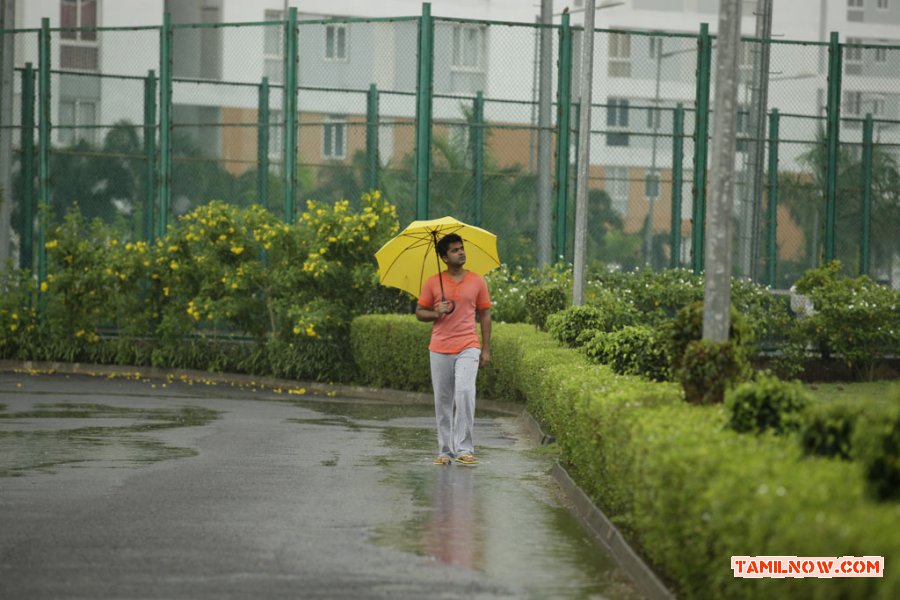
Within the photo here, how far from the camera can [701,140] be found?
2858 centimetres

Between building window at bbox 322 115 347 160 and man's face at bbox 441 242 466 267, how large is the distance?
16542 mm

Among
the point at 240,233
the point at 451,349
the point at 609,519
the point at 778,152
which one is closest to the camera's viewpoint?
the point at 609,519

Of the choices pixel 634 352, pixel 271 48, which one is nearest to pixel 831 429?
pixel 634 352

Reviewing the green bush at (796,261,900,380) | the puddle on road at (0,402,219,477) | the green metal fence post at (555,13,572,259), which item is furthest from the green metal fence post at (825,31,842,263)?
the puddle on road at (0,402,219,477)

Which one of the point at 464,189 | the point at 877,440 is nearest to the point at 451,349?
the point at 877,440

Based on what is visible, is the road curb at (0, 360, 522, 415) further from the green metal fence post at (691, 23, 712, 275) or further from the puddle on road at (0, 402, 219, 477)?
the green metal fence post at (691, 23, 712, 275)

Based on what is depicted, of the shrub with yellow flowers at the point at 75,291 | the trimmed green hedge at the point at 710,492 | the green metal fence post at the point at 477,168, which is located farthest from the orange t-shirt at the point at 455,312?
the shrub with yellow flowers at the point at 75,291

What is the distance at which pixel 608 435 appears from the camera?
9891 millimetres

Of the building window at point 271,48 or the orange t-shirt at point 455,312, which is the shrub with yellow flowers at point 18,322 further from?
the building window at point 271,48

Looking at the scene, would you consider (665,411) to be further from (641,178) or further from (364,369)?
(641,178)

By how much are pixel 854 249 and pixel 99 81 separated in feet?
49.6

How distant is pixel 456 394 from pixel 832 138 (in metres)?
16.9

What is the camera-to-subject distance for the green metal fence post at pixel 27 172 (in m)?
30.6

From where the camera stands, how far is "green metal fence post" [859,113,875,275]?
95.7ft
